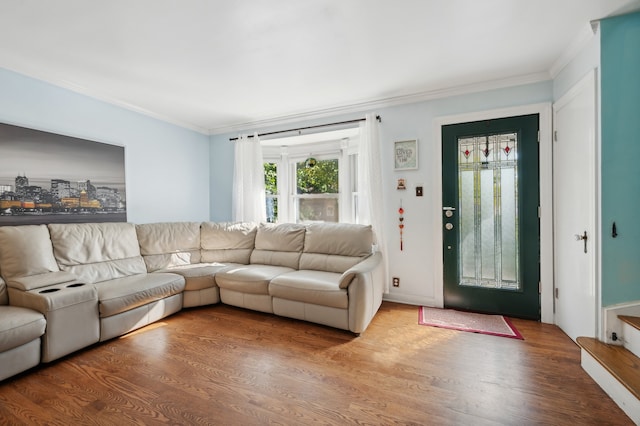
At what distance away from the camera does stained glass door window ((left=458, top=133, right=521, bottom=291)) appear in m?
2.88

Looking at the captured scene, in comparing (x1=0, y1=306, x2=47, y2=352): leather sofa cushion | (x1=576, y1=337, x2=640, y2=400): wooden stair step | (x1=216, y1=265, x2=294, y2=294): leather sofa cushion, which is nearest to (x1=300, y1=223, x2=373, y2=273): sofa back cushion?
(x1=216, y1=265, x2=294, y2=294): leather sofa cushion

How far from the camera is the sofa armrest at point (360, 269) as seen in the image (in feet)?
8.18

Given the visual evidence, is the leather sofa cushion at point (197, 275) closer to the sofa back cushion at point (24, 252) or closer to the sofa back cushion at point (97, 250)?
the sofa back cushion at point (97, 250)

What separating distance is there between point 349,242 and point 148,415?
228cm

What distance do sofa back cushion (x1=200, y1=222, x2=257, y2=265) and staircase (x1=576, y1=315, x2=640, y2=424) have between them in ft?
11.3

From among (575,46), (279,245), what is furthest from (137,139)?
(575,46)

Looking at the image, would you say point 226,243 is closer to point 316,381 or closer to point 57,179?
point 57,179

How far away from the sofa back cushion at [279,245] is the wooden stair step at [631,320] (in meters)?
2.82

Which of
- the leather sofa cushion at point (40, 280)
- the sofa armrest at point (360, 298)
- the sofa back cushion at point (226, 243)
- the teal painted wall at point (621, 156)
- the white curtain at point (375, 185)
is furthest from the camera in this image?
the sofa back cushion at point (226, 243)

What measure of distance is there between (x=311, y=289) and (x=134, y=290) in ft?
5.48

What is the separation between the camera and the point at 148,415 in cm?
158

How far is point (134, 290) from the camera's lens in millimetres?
2596

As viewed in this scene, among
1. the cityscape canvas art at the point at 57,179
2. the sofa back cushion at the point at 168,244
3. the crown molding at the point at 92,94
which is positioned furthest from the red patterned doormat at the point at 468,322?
the crown molding at the point at 92,94

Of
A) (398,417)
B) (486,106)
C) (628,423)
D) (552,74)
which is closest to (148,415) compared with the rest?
(398,417)
